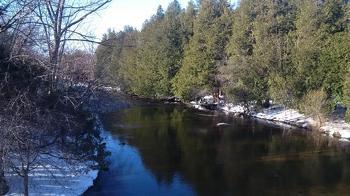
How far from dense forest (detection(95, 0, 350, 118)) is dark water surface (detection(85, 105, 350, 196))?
471 centimetres

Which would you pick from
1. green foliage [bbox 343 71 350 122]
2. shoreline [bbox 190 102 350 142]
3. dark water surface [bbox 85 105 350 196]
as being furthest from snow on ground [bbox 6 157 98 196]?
green foliage [bbox 343 71 350 122]

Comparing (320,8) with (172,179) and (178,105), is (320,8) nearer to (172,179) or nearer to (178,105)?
(178,105)

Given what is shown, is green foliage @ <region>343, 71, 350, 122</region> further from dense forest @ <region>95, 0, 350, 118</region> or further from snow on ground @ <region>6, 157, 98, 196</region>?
snow on ground @ <region>6, 157, 98, 196</region>

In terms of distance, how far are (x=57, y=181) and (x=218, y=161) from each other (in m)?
10.6

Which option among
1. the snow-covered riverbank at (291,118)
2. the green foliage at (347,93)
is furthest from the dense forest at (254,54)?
the snow-covered riverbank at (291,118)

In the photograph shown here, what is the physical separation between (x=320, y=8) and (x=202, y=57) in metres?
15.4

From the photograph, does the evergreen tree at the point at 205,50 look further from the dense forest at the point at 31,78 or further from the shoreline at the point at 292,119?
the dense forest at the point at 31,78

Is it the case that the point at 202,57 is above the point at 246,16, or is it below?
below

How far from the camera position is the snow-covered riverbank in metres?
33.4

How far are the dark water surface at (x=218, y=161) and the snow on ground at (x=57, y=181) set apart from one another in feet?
1.80

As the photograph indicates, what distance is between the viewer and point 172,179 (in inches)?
858

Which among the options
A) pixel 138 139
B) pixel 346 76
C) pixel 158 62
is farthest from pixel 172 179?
pixel 158 62

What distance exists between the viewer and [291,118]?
39.9 meters

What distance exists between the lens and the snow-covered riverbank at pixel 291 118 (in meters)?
33.4
